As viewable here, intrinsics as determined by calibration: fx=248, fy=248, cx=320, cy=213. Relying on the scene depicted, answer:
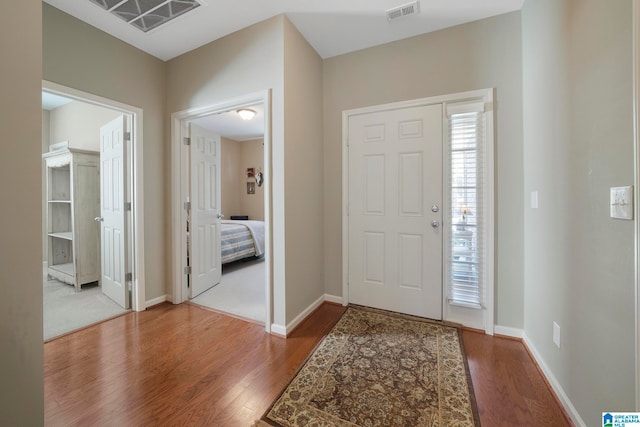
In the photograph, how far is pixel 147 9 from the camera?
200cm

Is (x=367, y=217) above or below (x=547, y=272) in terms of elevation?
above

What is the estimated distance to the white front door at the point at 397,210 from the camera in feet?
7.54

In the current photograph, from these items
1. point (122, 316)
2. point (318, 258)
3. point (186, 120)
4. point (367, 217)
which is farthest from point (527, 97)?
point (122, 316)

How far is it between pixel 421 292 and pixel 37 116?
273 cm

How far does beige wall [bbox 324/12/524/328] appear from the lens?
2.02 m

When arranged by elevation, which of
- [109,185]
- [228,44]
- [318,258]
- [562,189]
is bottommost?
[318,258]

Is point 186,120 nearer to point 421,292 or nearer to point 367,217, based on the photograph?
point 367,217

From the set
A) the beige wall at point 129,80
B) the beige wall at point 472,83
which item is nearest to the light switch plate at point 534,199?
the beige wall at point 472,83

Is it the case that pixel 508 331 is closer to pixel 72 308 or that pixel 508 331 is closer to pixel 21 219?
pixel 21 219

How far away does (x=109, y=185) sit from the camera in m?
2.79

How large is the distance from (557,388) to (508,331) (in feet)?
2.17

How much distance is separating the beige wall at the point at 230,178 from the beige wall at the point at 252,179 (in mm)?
108

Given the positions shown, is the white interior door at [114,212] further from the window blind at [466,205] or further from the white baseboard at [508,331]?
the white baseboard at [508,331]

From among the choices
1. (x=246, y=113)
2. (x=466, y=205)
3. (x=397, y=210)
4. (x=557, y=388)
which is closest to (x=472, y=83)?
(x=466, y=205)
